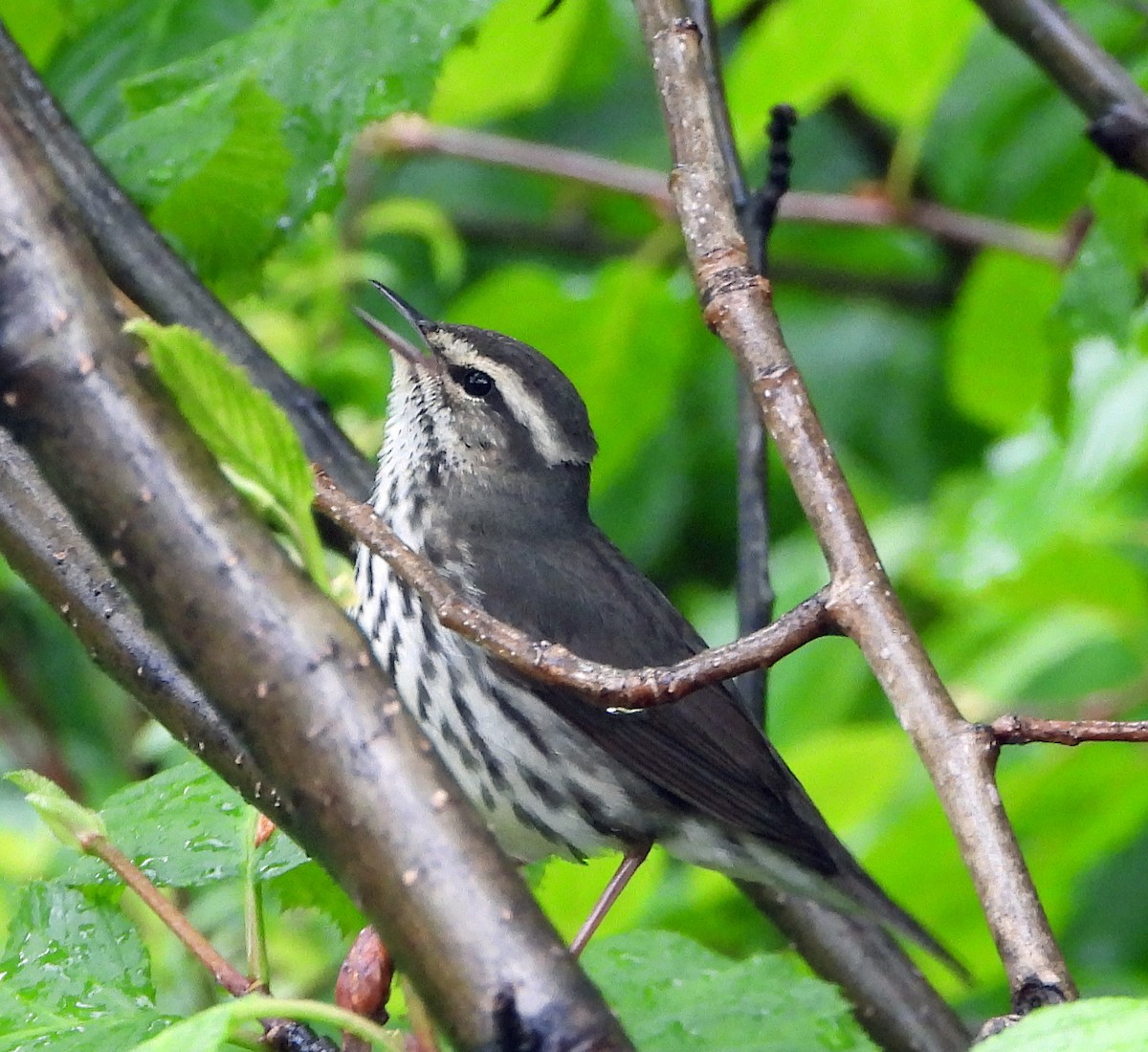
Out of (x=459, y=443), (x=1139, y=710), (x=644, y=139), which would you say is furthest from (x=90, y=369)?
(x=644, y=139)

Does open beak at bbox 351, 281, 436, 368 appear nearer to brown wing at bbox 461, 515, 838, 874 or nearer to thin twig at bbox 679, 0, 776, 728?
brown wing at bbox 461, 515, 838, 874

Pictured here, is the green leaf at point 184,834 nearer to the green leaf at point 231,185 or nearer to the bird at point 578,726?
the bird at point 578,726

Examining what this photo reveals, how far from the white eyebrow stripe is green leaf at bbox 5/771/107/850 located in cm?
224

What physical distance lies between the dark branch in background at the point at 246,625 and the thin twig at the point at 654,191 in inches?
143

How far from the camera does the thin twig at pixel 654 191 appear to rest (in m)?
5.20

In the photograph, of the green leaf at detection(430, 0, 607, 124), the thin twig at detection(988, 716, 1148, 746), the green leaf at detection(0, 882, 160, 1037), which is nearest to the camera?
the thin twig at detection(988, 716, 1148, 746)

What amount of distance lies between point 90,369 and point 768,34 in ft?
9.88

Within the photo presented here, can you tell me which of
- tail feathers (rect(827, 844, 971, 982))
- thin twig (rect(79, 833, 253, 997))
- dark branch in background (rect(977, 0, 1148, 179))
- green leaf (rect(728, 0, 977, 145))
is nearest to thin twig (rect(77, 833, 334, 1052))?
thin twig (rect(79, 833, 253, 997))

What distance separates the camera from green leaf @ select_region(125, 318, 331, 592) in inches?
59.4

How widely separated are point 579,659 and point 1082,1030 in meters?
0.89

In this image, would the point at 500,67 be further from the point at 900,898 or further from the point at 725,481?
the point at 725,481

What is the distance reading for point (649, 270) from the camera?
483 centimetres

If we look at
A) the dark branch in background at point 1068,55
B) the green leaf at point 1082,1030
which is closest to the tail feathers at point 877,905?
the dark branch in background at point 1068,55

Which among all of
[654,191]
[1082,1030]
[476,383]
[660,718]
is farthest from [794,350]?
[1082,1030]
